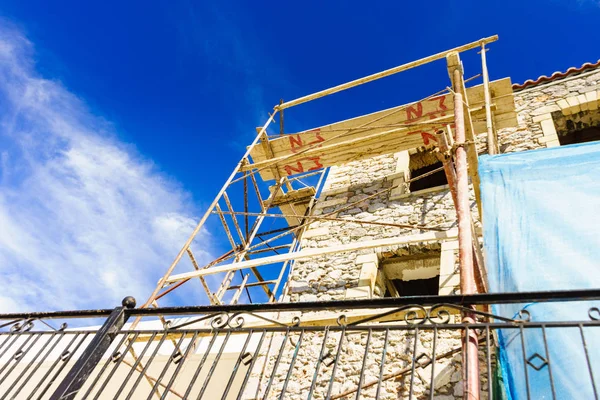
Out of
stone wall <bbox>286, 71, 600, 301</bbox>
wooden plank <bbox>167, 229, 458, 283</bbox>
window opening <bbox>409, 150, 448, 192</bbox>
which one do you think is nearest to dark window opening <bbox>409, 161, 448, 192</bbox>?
window opening <bbox>409, 150, 448, 192</bbox>

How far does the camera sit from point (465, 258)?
297 cm

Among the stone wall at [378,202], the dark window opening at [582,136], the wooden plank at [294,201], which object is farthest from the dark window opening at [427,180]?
the dark window opening at [582,136]

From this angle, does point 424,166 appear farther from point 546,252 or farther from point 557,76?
point 546,252

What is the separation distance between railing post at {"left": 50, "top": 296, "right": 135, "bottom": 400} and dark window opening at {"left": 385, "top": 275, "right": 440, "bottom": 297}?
4.30m

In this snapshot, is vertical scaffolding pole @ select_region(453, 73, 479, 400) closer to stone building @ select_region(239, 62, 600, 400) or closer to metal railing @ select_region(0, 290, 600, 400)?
metal railing @ select_region(0, 290, 600, 400)

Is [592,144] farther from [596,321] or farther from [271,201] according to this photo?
[271,201]

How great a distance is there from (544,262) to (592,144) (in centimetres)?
180

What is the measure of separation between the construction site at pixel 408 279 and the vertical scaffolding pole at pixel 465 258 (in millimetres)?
14

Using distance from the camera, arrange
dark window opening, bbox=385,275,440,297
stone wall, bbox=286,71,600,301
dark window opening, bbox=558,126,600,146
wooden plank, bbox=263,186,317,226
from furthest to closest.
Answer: wooden plank, bbox=263,186,317,226 → dark window opening, bbox=558,126,600,146 → dark window opening, bbox=385,275,440,297 → stone wall, bbox=286,71,600,301

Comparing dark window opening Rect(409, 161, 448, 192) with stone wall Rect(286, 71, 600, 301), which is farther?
dark window opening Rect(409, 161, 448, 192)

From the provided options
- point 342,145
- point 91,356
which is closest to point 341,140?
point 342,145

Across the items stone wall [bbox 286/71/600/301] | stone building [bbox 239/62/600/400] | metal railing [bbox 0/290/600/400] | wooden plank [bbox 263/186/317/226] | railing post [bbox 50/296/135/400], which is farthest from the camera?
wooden plank [bbox 263/186/317/226]

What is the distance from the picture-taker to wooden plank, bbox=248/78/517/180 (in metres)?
6.12

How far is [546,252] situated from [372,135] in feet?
12.0
